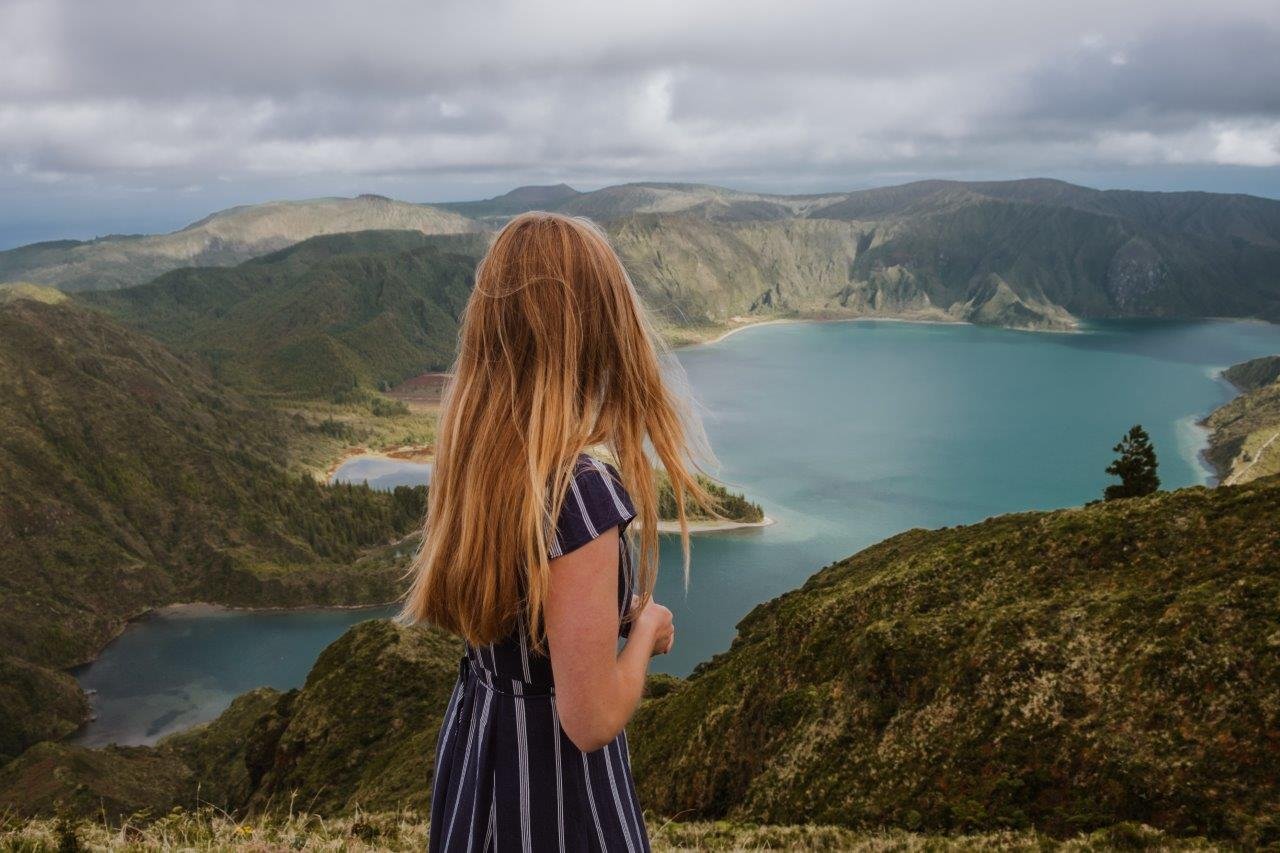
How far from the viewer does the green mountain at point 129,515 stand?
4983 inches

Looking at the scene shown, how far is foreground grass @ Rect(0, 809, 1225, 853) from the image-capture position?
6.20 metres

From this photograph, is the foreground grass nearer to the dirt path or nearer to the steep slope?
the steep slope

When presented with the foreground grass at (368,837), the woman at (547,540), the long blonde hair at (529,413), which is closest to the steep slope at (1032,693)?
the foreground grass at (368,837)

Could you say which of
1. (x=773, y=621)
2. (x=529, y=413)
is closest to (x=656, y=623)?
(x=529, y=413)

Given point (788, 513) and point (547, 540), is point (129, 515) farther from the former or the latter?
point (547, 540)

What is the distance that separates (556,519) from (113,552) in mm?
Result: 171929

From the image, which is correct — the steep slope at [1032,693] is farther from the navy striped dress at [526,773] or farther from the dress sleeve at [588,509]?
the dress sleeve at [588,509]

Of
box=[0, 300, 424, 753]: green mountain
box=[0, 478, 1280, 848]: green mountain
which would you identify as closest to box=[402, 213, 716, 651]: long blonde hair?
box=[0, 478, 1280, 848]: green mountain

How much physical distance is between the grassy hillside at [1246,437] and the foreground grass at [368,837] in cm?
13264

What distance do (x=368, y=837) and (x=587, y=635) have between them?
8024 millimetres

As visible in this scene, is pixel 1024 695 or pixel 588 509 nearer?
pixel 588 509

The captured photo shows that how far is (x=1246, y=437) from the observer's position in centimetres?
14838

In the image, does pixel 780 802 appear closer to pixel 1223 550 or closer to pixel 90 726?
pixel 1223 550

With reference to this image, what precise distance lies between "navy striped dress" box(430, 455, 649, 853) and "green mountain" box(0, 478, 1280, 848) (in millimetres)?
6795
